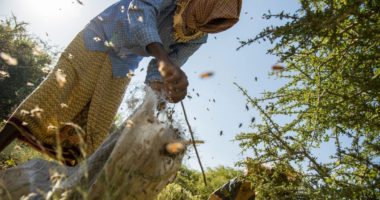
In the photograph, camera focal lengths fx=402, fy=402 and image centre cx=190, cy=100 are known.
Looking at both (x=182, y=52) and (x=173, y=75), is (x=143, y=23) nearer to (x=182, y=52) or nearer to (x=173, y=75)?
(x=173, y=75)

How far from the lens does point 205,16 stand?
307 centimetres

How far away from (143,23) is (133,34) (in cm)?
11

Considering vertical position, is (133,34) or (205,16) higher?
(205,16)

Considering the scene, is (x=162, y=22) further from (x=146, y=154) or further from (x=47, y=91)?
(x=146, y=154)

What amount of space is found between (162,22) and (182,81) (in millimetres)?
1125

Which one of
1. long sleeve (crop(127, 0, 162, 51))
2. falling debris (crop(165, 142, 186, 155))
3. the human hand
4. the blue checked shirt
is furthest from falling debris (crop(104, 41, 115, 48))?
falling debris (crop(165, 142, 186, 155))

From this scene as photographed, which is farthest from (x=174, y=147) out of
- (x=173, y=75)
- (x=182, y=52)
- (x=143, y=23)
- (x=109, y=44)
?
(x=182, y=52)

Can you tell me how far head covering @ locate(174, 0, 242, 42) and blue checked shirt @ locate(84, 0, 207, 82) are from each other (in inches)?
3.8

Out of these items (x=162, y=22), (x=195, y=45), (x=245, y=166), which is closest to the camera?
(x=162, y=22)

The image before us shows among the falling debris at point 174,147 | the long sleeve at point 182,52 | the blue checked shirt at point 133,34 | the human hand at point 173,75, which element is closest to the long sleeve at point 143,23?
the blue checked shirt at point 133,34

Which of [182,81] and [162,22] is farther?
[162,22]

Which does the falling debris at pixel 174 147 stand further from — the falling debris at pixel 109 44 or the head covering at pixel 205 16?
the head covering at pixel 205 16

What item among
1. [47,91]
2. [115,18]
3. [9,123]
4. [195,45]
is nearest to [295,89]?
[195,45]

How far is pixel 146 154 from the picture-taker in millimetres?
1746
